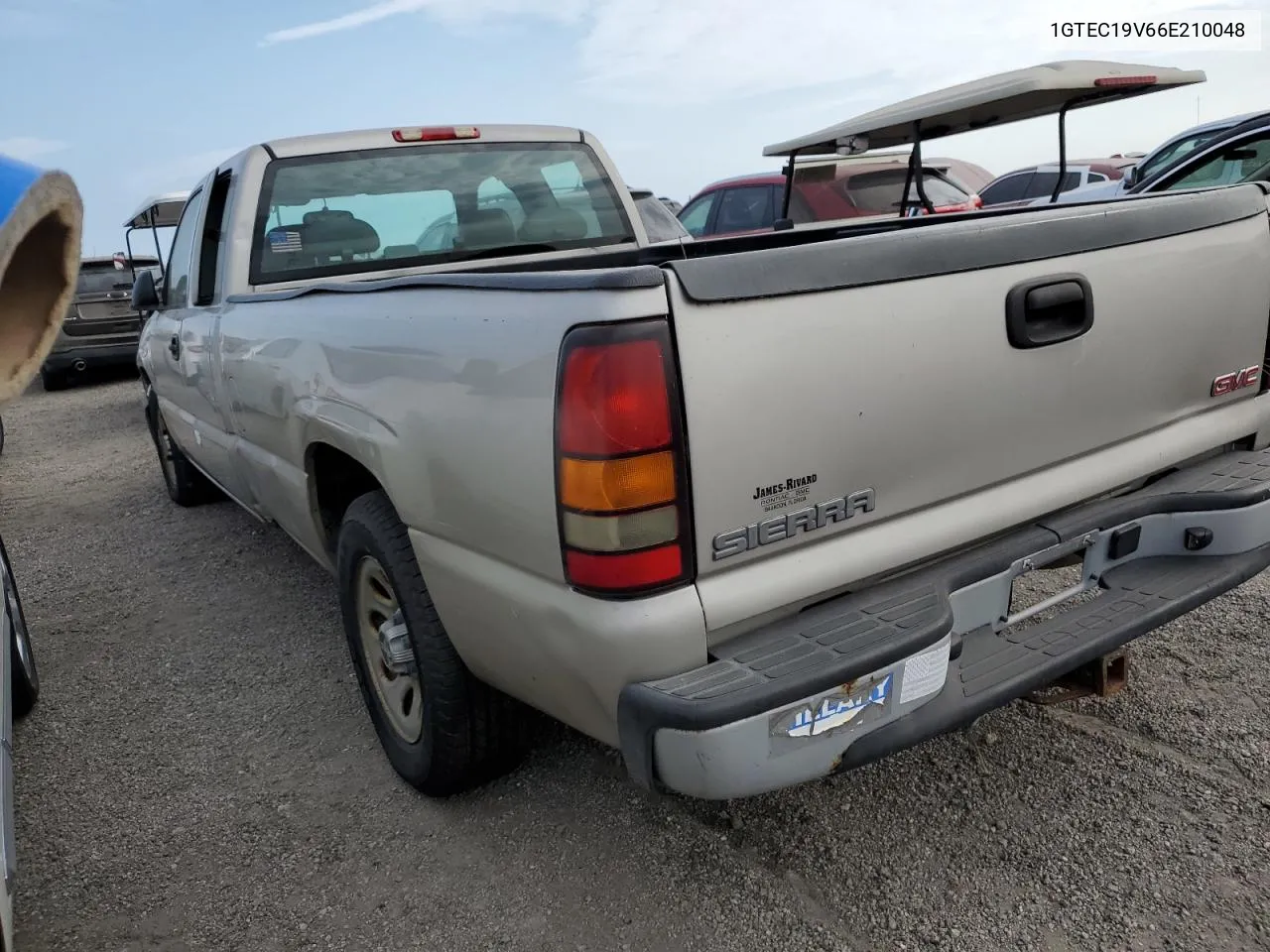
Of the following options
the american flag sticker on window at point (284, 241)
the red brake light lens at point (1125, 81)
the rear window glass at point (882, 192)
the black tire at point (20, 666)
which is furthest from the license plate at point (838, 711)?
the rear window glass at point (882, 192)

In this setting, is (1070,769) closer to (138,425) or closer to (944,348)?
(944,348)

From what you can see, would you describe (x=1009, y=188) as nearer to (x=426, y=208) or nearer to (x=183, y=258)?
(x=426, y=208)

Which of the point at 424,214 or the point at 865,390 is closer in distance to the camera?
the point at 865,390

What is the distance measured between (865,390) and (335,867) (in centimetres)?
178

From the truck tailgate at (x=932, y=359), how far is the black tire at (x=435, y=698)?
85 centimetres

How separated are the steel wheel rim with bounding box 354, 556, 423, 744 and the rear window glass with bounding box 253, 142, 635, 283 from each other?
152cm

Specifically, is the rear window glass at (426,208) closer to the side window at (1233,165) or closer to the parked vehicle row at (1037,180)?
the side window at (1233,165)

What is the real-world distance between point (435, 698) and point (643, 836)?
2.11 feet

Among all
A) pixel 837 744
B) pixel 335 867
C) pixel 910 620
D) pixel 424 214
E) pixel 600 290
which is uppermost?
pixel 424 214

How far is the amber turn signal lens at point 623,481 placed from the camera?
1.75 m

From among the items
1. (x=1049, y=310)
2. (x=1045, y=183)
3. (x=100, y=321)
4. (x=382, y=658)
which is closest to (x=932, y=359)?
(x=1049, y=310)

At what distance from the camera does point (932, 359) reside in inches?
79.1

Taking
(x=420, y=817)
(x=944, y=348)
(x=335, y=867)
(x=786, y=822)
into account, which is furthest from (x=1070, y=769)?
(x=335, y=867)

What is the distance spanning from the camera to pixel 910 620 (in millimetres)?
1858
